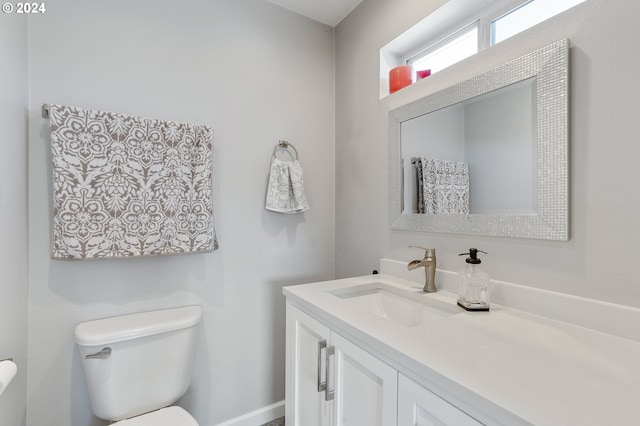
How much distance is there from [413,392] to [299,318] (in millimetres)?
582

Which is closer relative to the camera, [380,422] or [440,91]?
[380,422]

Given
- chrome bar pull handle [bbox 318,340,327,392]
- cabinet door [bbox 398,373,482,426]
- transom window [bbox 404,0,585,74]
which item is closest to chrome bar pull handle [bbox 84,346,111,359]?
chrome bar pull handle [bbox 318,340,327,392]

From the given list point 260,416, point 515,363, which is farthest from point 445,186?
point 260,416

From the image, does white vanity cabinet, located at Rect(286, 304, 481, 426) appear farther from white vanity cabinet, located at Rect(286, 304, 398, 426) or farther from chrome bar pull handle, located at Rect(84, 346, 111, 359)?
chrome bar pull handle, located at Rect(84, 346, 111, 359)

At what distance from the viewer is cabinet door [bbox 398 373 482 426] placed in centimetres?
58

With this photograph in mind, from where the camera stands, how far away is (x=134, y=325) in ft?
3.90

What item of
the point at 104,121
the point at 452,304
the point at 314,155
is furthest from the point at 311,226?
the point at 104,121

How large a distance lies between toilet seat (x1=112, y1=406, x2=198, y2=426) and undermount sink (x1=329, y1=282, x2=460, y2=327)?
73 centimetres

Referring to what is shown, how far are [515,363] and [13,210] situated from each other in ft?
5.02

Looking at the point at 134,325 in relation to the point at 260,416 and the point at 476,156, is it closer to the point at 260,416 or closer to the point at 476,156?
the point at 260,416

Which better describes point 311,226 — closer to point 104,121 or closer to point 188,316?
point 188,316

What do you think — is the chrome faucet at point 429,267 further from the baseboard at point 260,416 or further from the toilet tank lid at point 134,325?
the baseboard at point 260,416

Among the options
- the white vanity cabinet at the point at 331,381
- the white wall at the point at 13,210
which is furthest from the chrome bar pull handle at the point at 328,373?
the white wall at the point at 13,210

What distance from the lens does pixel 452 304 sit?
1029 millimetres
